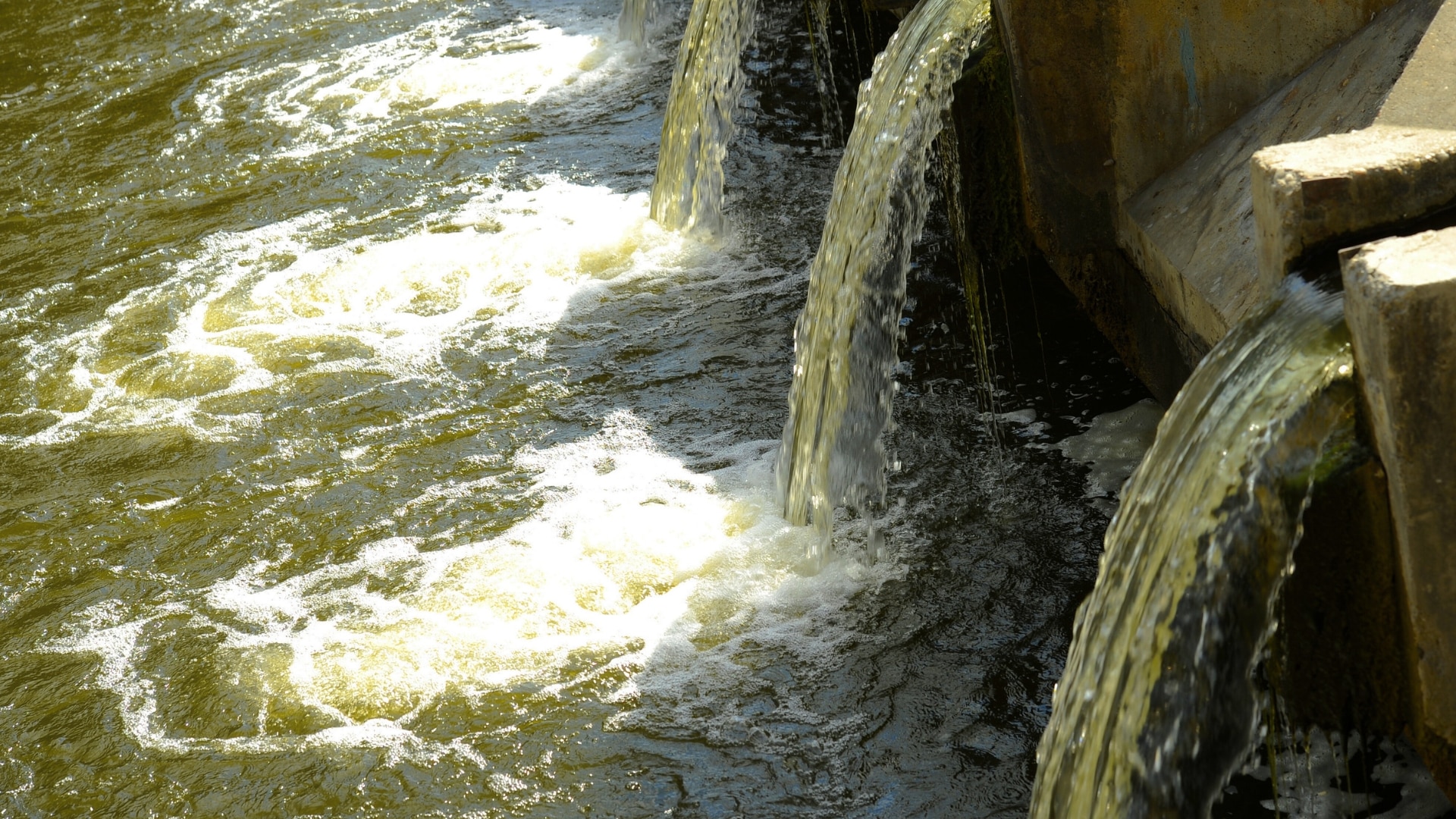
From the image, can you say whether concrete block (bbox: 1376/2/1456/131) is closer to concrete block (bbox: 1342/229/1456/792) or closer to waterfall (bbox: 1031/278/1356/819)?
waterfall (bbox: 1031/278/1356/819)

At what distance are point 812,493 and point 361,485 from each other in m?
1.82

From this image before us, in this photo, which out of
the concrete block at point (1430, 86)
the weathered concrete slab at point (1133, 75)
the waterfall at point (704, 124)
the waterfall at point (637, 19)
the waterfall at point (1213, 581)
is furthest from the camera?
the waterfall at point (637, 19)

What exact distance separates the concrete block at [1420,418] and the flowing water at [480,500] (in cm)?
109

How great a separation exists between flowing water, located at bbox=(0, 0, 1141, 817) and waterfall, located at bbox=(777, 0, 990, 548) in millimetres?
194

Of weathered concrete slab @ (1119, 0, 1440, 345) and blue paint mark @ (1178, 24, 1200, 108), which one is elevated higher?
blue paint mark @ (1178, 24, 1200, 108)

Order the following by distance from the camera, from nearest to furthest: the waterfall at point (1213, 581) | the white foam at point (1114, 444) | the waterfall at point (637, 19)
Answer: the waterfall at point (1213, 581) → the white foam at point (1114, 444) → the waterfall at point (637, 19)

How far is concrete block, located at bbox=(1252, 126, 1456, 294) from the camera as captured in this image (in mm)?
2906

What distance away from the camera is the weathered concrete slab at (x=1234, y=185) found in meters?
3.96

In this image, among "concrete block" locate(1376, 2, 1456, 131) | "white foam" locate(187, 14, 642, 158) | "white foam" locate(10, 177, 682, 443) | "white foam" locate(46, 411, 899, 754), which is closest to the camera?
"concrete block" locate(1376, 2, 1456, 131)

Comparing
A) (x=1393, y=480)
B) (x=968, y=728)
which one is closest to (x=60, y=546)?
(x=968, y=728)

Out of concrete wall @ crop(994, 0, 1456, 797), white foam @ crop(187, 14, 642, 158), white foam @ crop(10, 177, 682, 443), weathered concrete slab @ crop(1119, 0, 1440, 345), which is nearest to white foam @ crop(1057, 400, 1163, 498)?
concrete wall @ crop(994, 0, 1456, 797)

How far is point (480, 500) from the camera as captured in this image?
519 cm

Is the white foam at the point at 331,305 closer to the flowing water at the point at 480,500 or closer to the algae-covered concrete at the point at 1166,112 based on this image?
the flowing water at the point at 480,500

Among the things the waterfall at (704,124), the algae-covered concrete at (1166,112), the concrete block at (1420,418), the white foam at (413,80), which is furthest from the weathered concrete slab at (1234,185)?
the white foam at (413,80)
